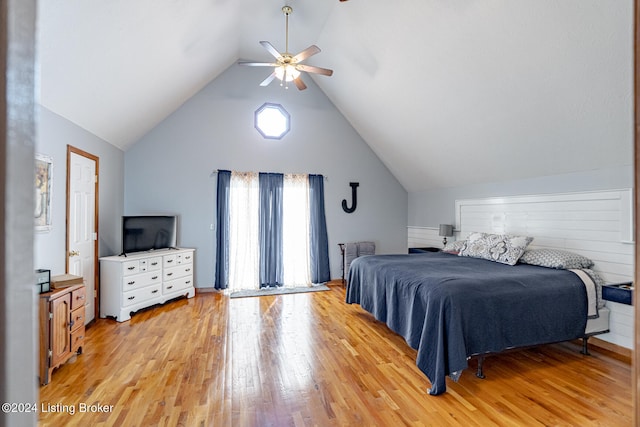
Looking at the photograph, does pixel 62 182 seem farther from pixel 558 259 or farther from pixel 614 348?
pixel 614 348

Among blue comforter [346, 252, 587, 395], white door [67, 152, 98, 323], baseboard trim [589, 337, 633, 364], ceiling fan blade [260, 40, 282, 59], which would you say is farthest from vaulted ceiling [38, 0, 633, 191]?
baseboard trim [589, 337, 633, 364]

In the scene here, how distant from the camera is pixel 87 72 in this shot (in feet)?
9.04

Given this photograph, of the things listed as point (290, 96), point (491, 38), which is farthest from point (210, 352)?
point (290, 96)

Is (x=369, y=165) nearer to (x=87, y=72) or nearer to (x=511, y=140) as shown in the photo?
(x=511, y=140)

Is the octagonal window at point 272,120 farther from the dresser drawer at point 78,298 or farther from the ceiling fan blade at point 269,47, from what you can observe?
the dresser drawer at point 78,298

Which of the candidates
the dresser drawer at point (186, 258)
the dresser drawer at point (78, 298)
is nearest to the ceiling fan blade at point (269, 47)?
the dresser drawer at point (78, 298)

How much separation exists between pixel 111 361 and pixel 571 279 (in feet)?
14.5

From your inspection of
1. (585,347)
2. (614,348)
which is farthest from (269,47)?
(614,348)

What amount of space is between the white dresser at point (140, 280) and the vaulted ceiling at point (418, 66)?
1753mm

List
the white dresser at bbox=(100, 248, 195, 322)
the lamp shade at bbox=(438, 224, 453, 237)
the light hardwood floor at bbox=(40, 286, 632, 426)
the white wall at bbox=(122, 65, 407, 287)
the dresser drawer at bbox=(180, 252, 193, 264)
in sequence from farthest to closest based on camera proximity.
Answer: the lamp shade at bbox=(438, 224, 453, 237), the white wall at bbox=(122, 65, 407, 287), the dresser drawer at bbox=(180, 252, 193, 264), the white dresser at bbox=(100, 248, 195, 322), the light hardwood floor at bbox=(40, 286, 632, 426)

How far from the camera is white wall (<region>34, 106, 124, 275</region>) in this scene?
111 inches

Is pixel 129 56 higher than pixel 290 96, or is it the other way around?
pixel 290 96

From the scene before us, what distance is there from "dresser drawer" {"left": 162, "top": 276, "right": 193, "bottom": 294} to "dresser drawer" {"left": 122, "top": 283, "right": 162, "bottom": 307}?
12 centimetres

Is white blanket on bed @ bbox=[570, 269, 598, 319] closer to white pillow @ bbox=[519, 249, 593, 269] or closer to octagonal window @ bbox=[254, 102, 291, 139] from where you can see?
white pillow @ bbox=[519, 249, 593, 269]
